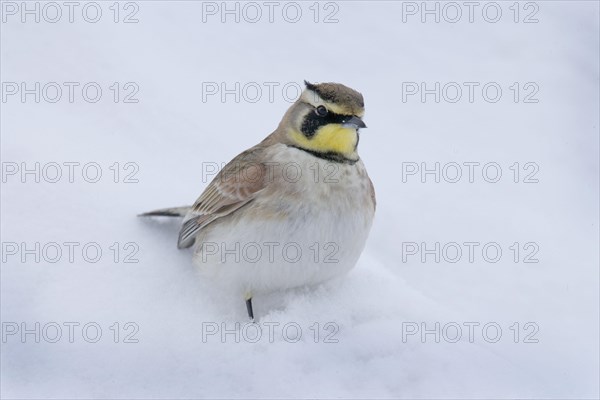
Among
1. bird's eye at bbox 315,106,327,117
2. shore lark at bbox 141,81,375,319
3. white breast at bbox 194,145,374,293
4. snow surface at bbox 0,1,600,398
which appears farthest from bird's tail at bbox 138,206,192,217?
bird's eye at bbox 315,106,327,117

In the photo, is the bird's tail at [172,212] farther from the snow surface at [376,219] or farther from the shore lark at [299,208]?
the shore lark at [299,208]

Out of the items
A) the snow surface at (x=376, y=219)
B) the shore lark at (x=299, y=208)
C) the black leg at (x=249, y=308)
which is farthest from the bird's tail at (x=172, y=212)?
the black leg at (x=249, y=308)

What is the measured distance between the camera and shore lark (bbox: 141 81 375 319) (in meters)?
4.11

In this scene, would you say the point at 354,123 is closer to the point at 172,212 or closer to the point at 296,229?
the point at 296,229

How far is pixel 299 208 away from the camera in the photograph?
4121mm

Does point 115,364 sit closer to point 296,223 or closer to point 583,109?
point 296,223

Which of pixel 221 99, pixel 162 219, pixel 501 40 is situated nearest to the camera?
pixel 162 219

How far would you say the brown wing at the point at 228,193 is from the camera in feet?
14.2

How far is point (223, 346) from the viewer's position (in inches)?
149

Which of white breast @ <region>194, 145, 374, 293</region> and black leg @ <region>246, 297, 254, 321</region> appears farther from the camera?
black leg @ <region>246, 297, 254, 321</region>

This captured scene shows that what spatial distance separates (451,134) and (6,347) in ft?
13.1

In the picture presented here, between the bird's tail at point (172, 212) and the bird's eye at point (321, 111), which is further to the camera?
the bird's tail at point (172, 212)

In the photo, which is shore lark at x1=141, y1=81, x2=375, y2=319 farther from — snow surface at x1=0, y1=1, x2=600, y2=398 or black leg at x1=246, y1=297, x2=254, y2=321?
snow surface at x1=0, y1=1, x2=600, y2=398

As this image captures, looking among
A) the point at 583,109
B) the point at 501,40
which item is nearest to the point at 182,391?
the point at 583,109
